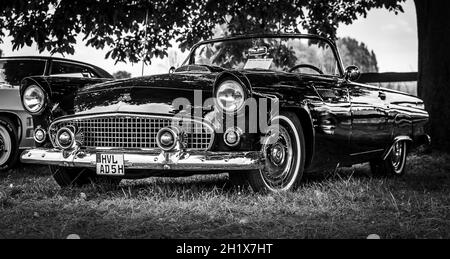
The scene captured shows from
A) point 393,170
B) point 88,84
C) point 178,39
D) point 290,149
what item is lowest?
point 393,170

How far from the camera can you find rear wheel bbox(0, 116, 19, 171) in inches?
259

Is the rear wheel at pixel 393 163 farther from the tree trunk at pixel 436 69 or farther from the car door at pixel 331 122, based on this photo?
the tree trunk at pixel 436 69

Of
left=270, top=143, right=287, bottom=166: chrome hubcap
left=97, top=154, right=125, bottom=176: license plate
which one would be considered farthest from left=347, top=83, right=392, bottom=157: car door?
left=97, top=154, right=125, bottom=176: license plate

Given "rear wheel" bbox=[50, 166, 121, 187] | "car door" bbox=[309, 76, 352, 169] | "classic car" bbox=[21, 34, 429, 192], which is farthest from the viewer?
"rear wheel" bbox=[50, 166, 121, 187]

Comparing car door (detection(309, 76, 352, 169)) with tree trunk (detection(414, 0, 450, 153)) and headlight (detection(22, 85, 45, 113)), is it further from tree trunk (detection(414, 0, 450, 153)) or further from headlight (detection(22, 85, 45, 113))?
tree trunk (detection(414, 0, 450, 153))

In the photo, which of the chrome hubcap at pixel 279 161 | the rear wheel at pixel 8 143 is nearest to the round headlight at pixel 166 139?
the chrome hubcap at pixel 279 161

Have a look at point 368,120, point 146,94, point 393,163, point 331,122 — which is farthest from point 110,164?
point 393,163

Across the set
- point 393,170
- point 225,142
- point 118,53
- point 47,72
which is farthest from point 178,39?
point 225,142

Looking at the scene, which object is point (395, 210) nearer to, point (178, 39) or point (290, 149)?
point (290, 149)

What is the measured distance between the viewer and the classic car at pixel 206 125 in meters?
3.96

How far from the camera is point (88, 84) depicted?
4996 mm

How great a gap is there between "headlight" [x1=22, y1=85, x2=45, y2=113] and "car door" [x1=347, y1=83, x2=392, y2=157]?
2.53m
